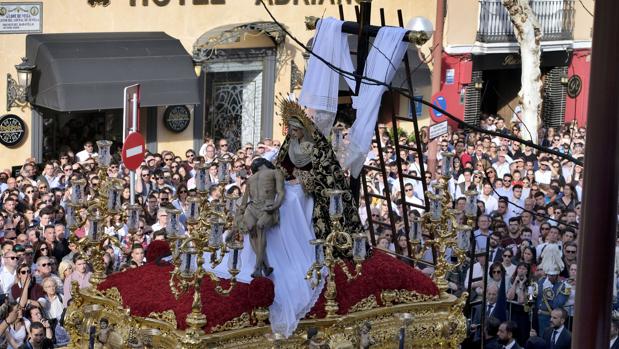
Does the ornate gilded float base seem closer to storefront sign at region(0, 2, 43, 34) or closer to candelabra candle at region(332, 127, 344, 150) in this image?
candelabra candle at region(332, 127, 344, 150)

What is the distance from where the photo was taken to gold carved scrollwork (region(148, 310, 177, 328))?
843 centimetres

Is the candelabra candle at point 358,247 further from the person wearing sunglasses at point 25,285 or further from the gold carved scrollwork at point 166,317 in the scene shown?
the person wearing sunglasses at point 25,285

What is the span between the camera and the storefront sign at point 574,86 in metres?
29.0

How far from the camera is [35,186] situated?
15.9 meters

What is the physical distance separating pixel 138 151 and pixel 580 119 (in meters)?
19.5

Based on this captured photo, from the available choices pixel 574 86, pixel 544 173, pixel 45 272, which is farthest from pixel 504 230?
pixel 574 86

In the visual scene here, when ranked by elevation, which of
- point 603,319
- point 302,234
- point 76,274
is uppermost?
point 603,319

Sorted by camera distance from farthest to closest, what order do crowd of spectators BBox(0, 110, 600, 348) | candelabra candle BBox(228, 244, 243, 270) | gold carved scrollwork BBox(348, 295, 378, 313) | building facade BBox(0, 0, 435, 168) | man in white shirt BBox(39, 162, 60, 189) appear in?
building facade BBox(0, 0, 435, 168)
man in white shirt BBox(39, 162, 60, 189)
crowd of spectators BBox(0, 110, 600, 348)
gold carved scrollwork BBox(348, 295, 378, 313)
candelabra candle BBox(228, 244, 243, 270)

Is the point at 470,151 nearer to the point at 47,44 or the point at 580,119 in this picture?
the point at 47,44

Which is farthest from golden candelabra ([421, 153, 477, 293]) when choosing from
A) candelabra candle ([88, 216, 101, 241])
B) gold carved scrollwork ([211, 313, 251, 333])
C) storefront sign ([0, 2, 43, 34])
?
storefront sign ([0, 2, 43, 34])

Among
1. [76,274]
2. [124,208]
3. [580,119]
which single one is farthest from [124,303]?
[580,119]

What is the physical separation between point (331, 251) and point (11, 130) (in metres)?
13.2

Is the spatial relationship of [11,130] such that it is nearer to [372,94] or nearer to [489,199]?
[489,199]

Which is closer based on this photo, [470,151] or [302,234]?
[302,234]
